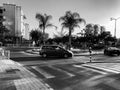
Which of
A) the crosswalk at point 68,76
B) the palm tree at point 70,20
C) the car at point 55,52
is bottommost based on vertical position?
the crosswalk at point 68,76

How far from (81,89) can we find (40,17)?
3066 cm

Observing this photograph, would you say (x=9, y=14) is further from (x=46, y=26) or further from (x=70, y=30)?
(x=70, y=30)

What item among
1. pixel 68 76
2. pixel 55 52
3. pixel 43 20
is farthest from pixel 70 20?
pixel 68 76

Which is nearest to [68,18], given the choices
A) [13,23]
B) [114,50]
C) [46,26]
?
[46,26]

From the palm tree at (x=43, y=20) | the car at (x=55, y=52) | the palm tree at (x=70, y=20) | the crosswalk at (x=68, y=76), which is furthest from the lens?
the palm tree at (x=43, y=20)

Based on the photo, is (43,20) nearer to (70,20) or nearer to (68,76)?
(70,20)

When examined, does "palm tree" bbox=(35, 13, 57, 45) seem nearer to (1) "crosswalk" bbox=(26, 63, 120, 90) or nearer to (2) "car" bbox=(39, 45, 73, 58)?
(2) "car" bbox=(39, 45, 73, 58)

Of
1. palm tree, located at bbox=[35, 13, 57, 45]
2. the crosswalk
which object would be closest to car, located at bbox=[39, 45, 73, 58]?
the crosswalk

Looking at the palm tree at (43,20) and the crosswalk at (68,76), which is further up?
the palm tree at (43,20)

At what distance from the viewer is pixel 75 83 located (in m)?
7.66

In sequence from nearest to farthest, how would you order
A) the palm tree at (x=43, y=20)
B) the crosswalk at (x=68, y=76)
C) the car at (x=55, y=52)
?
the crosswalk at (x=68, y=76) → the car at (x=55, y=52) → the palm tree at (x=43, y=20)

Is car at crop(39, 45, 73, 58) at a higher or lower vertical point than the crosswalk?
higher

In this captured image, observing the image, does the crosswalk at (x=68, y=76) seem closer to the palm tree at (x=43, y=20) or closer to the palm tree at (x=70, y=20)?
the palm tree at (x=70, y=20)

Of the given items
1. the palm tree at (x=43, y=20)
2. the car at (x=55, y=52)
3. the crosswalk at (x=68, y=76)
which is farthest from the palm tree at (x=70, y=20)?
the crosswalk at (x=68, y=76)
